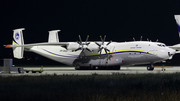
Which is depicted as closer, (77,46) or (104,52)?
(77,46)

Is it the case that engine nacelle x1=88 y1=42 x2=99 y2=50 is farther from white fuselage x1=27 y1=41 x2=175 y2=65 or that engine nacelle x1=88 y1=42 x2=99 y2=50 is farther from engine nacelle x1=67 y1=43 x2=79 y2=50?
engine nacelle x1=67 y1=43 x2=79 y2=50

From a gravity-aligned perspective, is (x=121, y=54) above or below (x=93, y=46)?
below

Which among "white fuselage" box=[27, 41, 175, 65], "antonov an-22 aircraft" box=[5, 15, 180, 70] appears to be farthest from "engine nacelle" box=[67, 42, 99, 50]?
"white fuselage" box=[27, 41, 175, 65]

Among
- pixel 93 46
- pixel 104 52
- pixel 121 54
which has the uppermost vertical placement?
pixel 93 46

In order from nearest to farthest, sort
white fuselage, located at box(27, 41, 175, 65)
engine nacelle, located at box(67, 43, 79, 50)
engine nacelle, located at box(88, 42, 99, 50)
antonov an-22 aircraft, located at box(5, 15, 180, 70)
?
white fuselage, located at box(27, 41, 175, 65) < antonov an-22 aircraft, located at box(5, 15, 180, 70) < engine nacelle, located at box(67, 43, 79, 50) < engine nacelle, located at box(88, 42, 99, 50)

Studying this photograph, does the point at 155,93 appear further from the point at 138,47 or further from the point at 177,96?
the point at 138,47

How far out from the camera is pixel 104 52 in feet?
123

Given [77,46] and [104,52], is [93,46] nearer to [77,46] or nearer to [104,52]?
[104,52]

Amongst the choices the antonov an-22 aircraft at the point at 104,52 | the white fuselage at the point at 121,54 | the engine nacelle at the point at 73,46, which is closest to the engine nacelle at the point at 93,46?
the antonov an-22 aircraft at the point at 104,52

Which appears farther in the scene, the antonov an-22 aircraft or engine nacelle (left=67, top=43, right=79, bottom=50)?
engine nacelle (left=67, top=43, right=79, bottom=50)

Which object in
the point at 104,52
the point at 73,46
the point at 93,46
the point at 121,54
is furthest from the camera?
the point at 104,52

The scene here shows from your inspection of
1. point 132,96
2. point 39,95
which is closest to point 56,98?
point 39,95

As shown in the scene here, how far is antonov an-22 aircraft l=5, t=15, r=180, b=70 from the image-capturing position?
33.9 meters

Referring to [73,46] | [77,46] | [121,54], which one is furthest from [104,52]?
[73,46]
